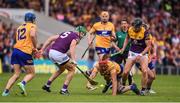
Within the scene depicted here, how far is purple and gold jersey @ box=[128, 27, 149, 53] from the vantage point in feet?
78.6

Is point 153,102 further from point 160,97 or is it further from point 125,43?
point 125,43

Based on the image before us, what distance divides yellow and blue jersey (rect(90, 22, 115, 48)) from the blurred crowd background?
13303 mm

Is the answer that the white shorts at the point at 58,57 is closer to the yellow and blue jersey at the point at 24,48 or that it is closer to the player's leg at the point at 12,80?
the yellow and blue jersey at the point at 24,48

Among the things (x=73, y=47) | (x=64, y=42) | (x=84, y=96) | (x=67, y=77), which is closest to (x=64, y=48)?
(x=64, y=42)

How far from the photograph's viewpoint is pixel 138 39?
946 inches

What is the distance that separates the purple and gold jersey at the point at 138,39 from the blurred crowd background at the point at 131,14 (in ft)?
55.0

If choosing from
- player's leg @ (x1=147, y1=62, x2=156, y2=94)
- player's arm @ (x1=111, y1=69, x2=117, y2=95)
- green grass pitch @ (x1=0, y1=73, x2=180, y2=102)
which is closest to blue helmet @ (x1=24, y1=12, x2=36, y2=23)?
green grass pitch @ (x1=0, y1=73, x2=180, y2=102)

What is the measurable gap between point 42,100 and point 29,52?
2059 mm

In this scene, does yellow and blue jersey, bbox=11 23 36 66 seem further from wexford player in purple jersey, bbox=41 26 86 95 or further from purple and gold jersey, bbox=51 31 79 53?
purple and gold jersey, bbox=51 31 79 53

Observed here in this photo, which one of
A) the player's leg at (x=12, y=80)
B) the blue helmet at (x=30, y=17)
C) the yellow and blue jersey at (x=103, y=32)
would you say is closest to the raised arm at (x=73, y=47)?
the blue helmet at (x=30, y=17)

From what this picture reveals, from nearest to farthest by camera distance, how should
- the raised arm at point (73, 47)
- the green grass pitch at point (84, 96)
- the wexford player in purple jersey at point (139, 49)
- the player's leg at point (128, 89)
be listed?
1. the green grass pitch at point (84, 96)
2. the raised arm at point (73, 47)
3. the player's leg at point (128, 89)
4. the wexford player in purple jersey at point (139, 49)

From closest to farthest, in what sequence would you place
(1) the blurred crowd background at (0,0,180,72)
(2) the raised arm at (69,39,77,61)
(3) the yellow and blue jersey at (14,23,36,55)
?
1. (3) the yellow and blue jersey at (14,23,36,55)
2. (2) the raised arm at (69,39,77,61)
3. (1) the blurred crowd background at (0,0,180,72)

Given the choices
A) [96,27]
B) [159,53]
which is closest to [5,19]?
[159,53]

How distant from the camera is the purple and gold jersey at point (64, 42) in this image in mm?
23547
